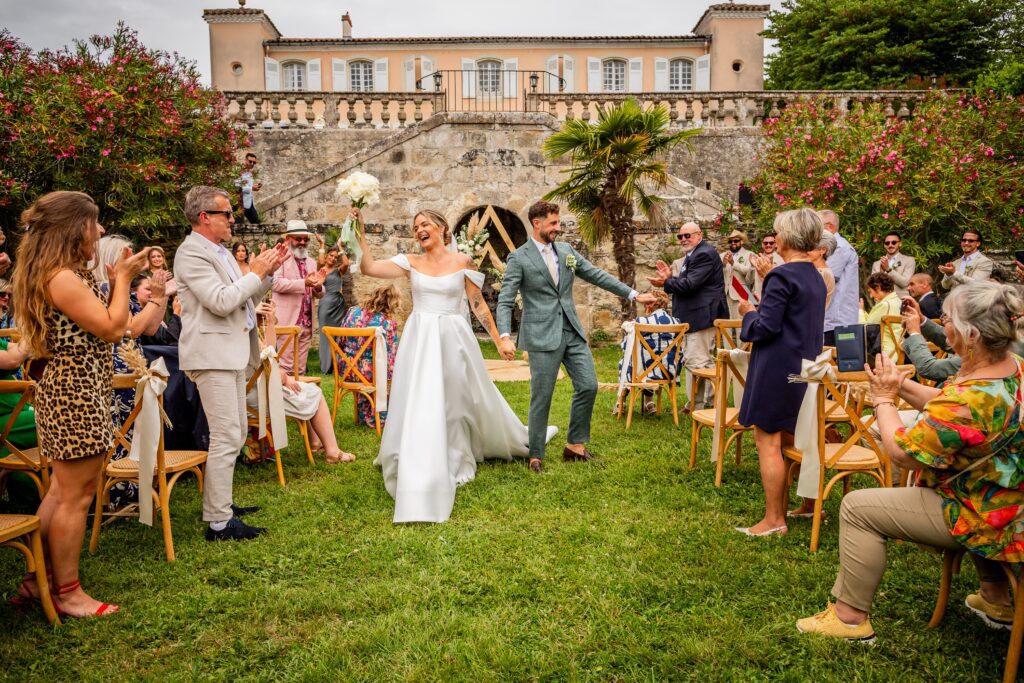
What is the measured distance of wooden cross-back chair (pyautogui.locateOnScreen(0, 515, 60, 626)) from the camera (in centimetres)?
304

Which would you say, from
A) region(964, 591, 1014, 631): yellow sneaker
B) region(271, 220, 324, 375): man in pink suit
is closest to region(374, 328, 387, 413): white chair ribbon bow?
region(271, 220, 324, 375): man in pink suit

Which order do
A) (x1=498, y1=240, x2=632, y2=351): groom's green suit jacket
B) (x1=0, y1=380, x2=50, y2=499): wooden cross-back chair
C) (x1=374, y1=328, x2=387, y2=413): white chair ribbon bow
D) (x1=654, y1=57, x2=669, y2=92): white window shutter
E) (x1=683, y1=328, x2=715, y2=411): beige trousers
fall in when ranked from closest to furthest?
(x1=0, y1=380, x2=50, y2=499): wooden cross-back chair → (x1=498, y1=240, x2=632, y2=351): groom's green suit jacket → (x1=374, y1=328, x2=387, y2=413): white chair ribbon bow → (x1=683, y1=328, x2=715, y2=411): beige trousers → (x1=654, y1=57, x2=669, y2=92): white window shutter

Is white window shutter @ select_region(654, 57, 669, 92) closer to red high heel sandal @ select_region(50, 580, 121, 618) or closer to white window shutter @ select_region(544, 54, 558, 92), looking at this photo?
white window shutter @ select_region(544, 54, 558, 92)

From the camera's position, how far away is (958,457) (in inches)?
107

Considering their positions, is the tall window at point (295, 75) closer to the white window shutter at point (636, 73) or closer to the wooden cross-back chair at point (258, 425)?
the white window shutter at point (636, 73)

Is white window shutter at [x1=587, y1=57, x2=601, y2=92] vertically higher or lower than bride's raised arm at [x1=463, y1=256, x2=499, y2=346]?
higher

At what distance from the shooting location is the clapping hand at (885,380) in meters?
2.92

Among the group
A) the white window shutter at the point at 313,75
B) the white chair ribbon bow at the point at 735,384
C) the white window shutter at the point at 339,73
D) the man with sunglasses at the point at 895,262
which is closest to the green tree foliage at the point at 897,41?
the man with sunglasses at the point at 895,262

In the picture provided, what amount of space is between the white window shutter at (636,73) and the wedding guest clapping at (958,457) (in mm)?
27910

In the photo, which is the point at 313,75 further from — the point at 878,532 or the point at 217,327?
the point at 878,532

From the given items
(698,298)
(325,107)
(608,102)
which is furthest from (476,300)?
(325,107)

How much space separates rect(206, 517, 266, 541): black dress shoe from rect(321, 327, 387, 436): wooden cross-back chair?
2.64m

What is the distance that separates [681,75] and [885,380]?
29.1m

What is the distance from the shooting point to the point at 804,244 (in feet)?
13.3
